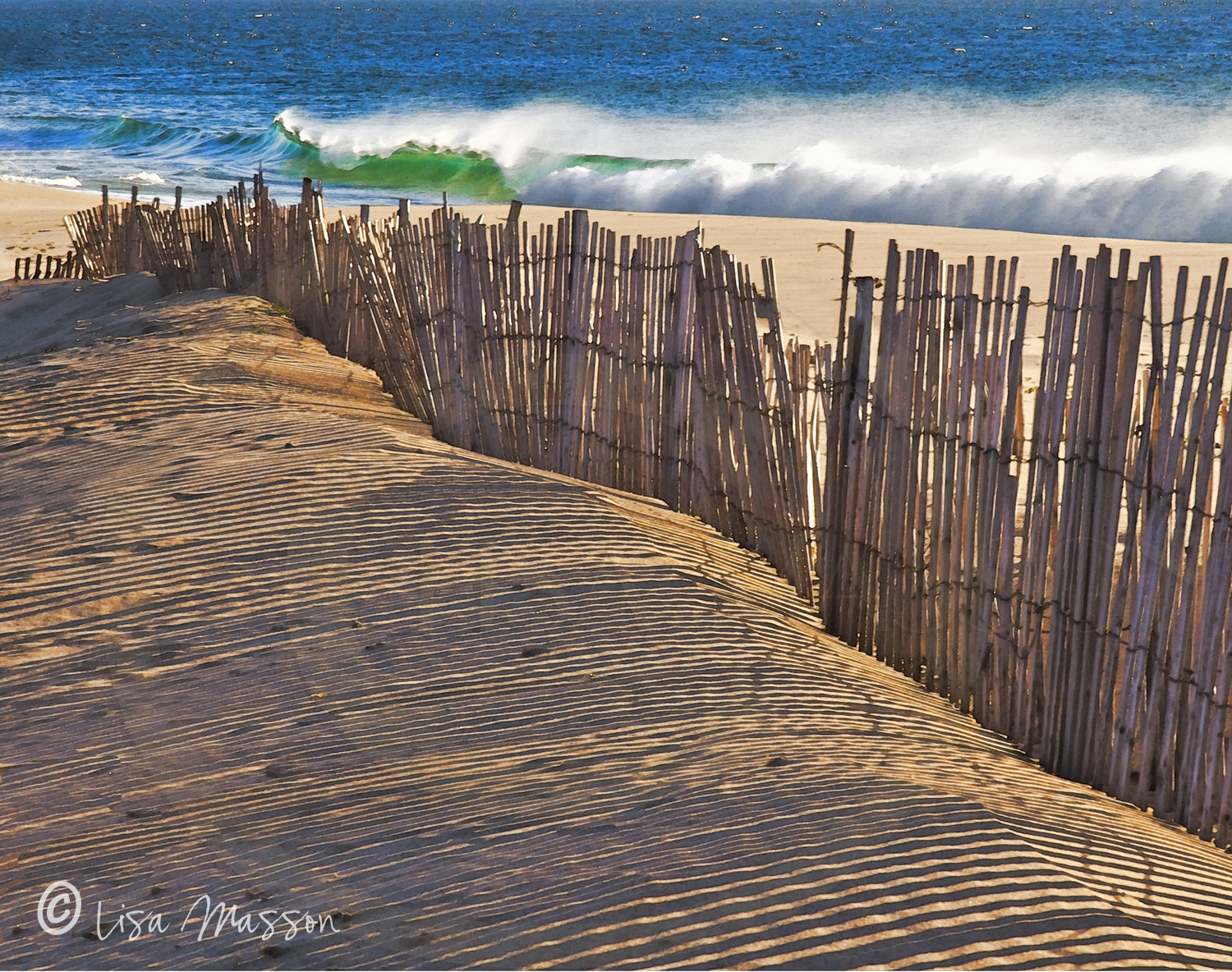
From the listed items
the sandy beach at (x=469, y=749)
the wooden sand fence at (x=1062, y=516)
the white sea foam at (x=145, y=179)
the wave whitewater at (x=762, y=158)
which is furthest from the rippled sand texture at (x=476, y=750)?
the white sea foam at (x=145, y=179)

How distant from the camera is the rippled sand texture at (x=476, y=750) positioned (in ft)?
7.45

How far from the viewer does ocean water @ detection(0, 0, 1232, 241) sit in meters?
16.1

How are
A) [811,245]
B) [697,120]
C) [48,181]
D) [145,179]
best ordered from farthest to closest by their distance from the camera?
[697,120] < [145,179] < [48,181] < [811,245]

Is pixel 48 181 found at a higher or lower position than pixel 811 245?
higher

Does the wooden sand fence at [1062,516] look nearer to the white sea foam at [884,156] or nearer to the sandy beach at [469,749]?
the sandy beach at [469,749]

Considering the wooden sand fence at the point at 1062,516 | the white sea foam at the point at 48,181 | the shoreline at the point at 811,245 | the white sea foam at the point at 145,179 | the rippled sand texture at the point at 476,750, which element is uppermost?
the white sea foam at the point at 145,179

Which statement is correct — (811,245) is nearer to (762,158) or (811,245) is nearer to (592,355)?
(592,355)

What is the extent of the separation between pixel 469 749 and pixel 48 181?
68.3 feet

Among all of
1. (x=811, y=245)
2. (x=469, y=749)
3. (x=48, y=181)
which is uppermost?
(x=48, y=181)

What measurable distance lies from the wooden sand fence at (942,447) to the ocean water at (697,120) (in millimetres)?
11250

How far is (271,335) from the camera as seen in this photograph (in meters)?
6.77

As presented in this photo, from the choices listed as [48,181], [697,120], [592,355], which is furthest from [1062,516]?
[697,120]

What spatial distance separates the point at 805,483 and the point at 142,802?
241cm

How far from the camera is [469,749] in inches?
120
